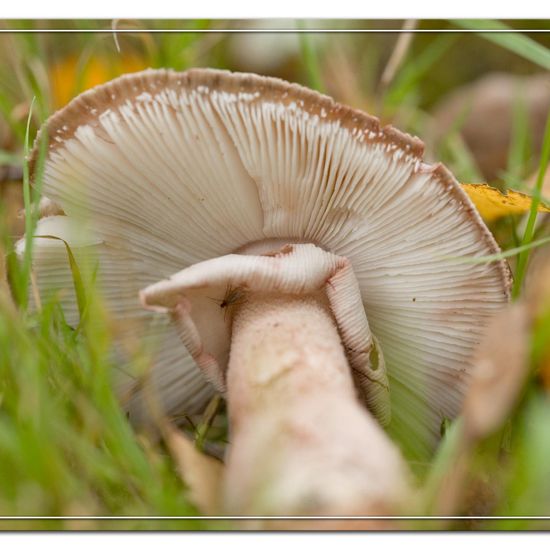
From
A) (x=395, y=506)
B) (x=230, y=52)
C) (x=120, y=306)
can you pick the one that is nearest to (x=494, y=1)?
(x=120, y=306)

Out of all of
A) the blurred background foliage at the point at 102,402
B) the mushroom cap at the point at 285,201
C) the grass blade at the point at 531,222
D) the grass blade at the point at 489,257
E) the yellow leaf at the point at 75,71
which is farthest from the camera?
the yellow leaf at the point at 75,71

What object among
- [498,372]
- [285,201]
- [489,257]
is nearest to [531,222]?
[489,257]

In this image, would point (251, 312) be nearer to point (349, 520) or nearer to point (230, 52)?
point (349, 520)

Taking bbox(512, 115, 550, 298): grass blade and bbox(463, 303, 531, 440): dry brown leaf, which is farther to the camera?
bbox(512, 115, 550, 298): grass blade

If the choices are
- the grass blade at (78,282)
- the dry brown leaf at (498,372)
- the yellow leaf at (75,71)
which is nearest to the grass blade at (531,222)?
the dry brown leaf at (498,372)

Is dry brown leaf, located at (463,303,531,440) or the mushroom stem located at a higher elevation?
dry brown leaf, located at (463,303,531,440)

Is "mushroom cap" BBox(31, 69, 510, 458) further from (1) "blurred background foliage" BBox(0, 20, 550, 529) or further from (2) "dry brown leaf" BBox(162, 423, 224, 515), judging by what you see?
(2) "dry brown leaf" BBox(162, 423, 224, 515)

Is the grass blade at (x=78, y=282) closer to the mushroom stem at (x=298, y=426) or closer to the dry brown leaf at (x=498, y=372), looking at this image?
the mushroom stem at (x=298, y=426)

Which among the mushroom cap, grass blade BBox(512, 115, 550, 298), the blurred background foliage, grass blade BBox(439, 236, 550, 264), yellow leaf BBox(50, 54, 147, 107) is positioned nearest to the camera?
the blurred background foliage

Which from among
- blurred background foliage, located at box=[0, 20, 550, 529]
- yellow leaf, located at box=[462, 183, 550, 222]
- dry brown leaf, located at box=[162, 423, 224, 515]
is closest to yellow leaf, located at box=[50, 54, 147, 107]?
blurred background foliage, located at box=[0, 20, 550, 529]
